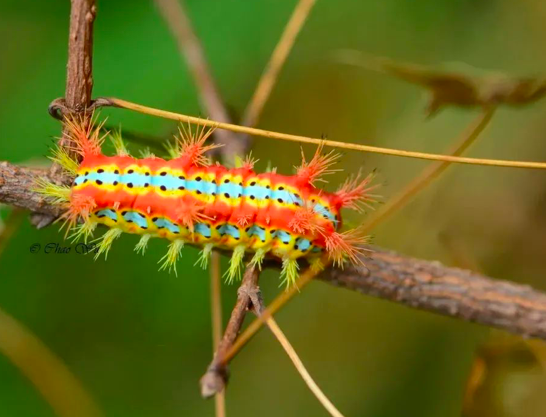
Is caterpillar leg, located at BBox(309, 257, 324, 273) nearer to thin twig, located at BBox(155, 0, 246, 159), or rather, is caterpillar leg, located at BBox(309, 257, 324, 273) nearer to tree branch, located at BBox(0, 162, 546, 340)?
tree branch, located at BBox(0, 162, 546, 340)

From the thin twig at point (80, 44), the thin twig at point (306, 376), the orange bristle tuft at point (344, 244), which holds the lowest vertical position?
the thin twig at point (306, 376)

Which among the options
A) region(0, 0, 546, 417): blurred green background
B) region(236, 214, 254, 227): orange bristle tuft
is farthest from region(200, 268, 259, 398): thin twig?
region(0, 0, 546, 417): blurred green background

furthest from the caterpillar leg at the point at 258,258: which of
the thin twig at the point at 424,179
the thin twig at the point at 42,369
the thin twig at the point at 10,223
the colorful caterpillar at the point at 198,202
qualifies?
the thin twig at the point at 42,369

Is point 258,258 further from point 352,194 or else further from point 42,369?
point 42,369

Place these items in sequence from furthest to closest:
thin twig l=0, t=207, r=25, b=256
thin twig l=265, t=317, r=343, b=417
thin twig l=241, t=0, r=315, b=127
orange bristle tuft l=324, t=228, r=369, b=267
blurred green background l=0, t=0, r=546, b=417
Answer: blurred green background l=0, t=0, r=546, b=417 < thin twig l=241, t=0, r=315, b=127 < thin twig l=0, t=207, r=25, b=256 < orange bristle tuft l=324, t=228, r=369, b=267 < thin twig l=265, t=317, r=343, b=417

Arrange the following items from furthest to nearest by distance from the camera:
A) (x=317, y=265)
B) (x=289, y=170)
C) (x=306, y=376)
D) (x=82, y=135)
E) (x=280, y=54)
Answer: (x=289, y=170), (x=280, y=54), (x=317, y=265), (x=82, y=135), (x=306, y=376)

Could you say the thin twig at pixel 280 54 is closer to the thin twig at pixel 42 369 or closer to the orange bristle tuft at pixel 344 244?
the orange bristle tuft at pixel 344 244

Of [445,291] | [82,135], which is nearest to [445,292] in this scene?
[445,291]

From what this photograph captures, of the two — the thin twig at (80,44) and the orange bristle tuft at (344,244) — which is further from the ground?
the thin twig at (80,44)

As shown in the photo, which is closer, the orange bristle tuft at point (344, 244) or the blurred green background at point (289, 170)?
the orange bristle tuft at point (344, 244)
